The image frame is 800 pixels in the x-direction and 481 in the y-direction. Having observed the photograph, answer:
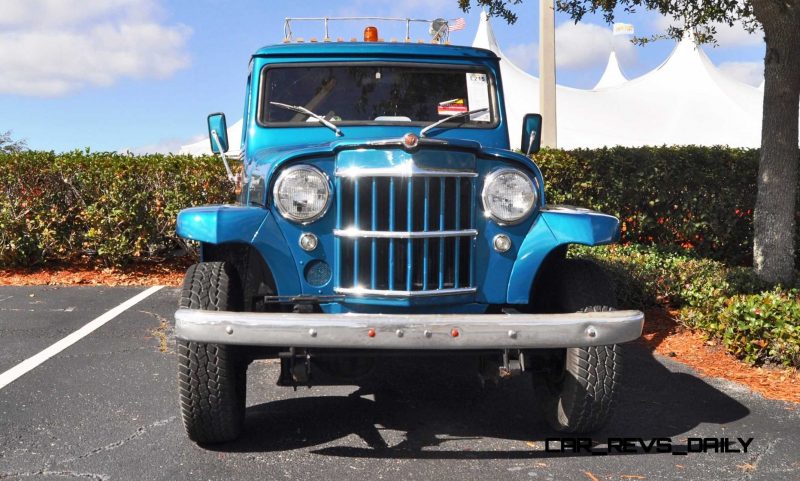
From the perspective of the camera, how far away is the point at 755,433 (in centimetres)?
388

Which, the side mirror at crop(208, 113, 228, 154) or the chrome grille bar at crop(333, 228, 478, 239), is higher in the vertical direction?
the side mirror at crop(208, 113, 228, 154)

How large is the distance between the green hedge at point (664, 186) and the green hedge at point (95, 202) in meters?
3.94

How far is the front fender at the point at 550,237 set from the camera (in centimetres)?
346

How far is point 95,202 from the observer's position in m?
8.63

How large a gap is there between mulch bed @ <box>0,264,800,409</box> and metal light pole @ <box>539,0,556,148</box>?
492 centimetres

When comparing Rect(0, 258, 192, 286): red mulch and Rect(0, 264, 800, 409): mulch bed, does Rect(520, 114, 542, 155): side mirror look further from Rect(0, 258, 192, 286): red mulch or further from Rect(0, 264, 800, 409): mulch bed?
Rect(0, 258, 192, 286): red mulch

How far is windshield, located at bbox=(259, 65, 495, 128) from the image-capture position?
15.0 feet

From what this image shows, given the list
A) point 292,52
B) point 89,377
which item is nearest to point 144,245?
point 89,377

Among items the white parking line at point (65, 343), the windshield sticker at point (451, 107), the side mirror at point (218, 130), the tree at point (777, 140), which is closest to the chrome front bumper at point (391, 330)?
the windshield sticker at point (451, 107)

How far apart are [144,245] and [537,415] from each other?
587 centimetres

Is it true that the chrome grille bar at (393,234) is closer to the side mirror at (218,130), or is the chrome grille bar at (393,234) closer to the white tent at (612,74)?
the side mirror at (218,130)

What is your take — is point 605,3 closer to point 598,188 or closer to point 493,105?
point 493,105

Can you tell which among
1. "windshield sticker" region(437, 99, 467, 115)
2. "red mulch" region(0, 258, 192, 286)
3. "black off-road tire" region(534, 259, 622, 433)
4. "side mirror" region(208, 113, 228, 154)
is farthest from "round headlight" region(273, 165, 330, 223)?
"red mulch" region(0, 258, 192, 286)

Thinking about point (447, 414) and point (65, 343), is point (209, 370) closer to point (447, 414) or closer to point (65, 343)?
point (447, 414)
